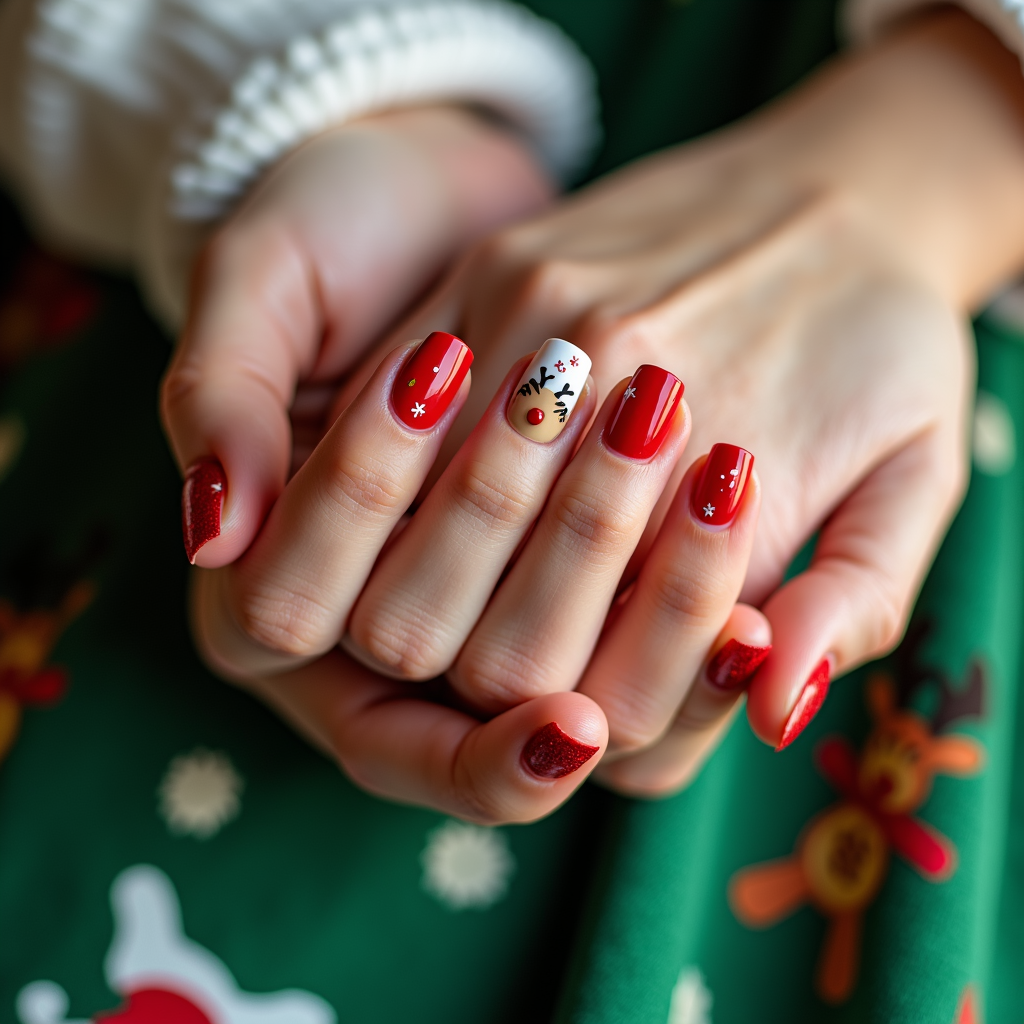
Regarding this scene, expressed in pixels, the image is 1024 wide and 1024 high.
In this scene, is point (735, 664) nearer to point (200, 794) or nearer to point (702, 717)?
point (702, 717)

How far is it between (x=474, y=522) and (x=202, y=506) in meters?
0.16

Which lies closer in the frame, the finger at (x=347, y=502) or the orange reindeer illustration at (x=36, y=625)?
the finger at (x=347, y=502)

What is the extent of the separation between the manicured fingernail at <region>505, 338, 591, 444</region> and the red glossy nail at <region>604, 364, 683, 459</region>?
1.1 inches

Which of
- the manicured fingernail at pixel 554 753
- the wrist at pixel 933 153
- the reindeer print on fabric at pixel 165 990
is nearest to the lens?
the manicured fingernail at pixel 554 753

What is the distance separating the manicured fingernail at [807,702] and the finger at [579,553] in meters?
0.12

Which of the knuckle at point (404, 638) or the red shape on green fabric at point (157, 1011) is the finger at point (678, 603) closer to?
the knuckle at point (404, 638)

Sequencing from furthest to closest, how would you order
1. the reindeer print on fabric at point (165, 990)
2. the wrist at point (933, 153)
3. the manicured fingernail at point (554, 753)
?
1. the wrist at point (933, 153)
2. the reindeer print on fabric at point (165, 990)
3. the manicured fingernail at point (554, 753)

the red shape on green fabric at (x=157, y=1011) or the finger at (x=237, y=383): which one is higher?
the finger at (x=237, y=383)

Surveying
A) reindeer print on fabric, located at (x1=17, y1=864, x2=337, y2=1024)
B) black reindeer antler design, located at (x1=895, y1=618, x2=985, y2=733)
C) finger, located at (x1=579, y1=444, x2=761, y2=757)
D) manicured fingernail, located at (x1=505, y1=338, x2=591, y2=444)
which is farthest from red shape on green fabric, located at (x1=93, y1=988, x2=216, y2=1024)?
black reindeer antler design, located at (x1=895, y1=618, x2=985, y2=733)

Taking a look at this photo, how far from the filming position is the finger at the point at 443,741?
1.54ft

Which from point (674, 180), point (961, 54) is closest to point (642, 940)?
point (674, 180)

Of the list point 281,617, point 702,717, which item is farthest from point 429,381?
point 702,717

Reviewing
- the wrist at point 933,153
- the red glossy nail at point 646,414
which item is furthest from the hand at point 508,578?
the wrist at point 933,153

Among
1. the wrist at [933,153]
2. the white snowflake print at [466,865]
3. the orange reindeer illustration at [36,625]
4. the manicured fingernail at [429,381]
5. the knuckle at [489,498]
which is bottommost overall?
the orange reindeer illustration at [36,625]
